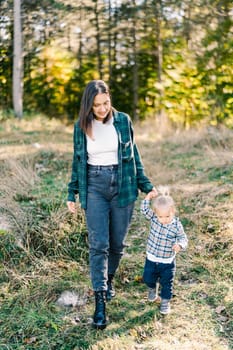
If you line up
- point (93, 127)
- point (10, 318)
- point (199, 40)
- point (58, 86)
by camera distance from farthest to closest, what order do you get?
1. point (58, 86)
2. point (199, 40)
3. point (10, 318)
4. point (93, 127)

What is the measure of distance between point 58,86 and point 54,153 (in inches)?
298

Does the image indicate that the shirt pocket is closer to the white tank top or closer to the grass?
the white tank top

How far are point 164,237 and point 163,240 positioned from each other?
0.03 m

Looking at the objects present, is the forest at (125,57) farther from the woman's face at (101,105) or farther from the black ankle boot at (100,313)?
the black ankle boot at (100,313)

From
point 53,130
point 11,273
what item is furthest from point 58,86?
point 11,273

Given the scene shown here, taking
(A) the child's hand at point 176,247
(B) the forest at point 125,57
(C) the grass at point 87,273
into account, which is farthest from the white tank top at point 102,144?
(B) the forest at point 125,57

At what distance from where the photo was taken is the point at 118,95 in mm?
14883

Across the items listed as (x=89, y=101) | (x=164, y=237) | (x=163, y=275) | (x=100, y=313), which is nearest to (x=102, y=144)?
(x=89, y=101)

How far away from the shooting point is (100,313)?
3418mm

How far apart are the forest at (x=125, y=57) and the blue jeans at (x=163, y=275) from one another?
8.72m

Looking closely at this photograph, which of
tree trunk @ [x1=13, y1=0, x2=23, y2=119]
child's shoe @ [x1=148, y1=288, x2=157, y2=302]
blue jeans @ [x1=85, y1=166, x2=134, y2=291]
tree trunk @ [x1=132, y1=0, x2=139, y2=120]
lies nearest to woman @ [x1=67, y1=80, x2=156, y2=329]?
blue jeans @ [x1=85, y1=166, x2=134, y2=291]

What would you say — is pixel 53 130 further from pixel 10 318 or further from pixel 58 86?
pixel 10 318

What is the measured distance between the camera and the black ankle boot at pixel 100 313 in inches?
134

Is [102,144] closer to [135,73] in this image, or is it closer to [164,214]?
[164,214]
